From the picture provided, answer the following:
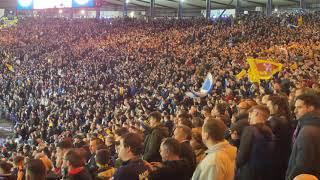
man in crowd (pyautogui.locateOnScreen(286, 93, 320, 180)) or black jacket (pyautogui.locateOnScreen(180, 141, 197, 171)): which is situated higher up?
man in crowd (pyautogui.locateOnScreen(286, 93, 320, 180))

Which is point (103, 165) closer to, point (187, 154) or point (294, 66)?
point (187, 154)

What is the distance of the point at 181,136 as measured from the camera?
5.60 meters

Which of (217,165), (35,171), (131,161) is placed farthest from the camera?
(35,171)

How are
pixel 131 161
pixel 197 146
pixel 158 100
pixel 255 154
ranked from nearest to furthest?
pixel 131 161 → pixel 255 154 → pixel 197 146 → pixel 158 100

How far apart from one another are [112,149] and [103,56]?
2321 cm

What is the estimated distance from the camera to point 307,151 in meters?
3.87

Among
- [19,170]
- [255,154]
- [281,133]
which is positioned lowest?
[19,170]

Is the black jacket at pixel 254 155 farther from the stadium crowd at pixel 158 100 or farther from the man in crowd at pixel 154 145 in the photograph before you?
the man in crowd at pixel 154 145

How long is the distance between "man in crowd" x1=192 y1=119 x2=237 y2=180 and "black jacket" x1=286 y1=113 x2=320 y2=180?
528mm

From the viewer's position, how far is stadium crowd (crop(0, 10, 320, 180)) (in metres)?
4.61

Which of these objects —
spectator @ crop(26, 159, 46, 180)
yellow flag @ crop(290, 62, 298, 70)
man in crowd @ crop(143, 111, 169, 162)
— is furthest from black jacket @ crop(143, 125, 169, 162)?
yellow flag @ crop(290, 62, 298, 70)

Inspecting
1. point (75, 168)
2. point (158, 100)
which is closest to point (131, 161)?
point (75, 168)

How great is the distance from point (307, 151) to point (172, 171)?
4.37ft

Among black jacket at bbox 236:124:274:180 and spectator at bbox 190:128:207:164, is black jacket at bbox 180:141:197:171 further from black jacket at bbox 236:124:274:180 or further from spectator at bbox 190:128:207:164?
spectator at bbox 190:128:207:164
